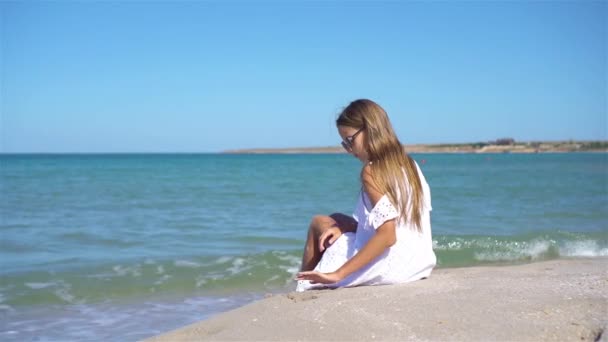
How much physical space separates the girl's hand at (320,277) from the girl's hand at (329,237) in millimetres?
253

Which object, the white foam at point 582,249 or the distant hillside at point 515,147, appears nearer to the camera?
the white foam at point 582,249

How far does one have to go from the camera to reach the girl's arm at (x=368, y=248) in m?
3.59

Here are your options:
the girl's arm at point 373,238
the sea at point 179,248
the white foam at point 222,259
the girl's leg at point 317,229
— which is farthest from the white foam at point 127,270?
the girl's arm at point 373,238

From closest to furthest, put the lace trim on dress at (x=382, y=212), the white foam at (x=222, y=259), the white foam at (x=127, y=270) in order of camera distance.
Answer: the lace trim on dress at (x=382, y=212) < the white foam at (x=127, y=270) < the white foam at (x=222, y=259)

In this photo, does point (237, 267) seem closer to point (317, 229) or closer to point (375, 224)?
point (317, 229)

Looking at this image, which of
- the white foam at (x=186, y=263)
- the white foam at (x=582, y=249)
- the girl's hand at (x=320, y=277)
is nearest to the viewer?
the girl's hand at (x=320, y=277)

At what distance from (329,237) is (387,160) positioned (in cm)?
69

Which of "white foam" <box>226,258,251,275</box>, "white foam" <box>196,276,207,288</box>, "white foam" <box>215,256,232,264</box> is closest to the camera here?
"white foam" <box>196,276,207,288</box>

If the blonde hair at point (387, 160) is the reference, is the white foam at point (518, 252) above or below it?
below

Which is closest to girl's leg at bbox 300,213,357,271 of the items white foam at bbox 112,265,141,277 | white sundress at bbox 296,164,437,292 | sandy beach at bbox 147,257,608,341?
white sundress at bbox 296,164,437,292

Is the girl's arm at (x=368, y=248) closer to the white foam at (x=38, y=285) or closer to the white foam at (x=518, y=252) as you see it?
the white foam at (x=38, y=285)

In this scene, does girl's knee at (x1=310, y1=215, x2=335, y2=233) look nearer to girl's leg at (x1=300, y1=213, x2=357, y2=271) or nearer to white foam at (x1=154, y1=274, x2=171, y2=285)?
girl's leg at (x1=300, y1=213, x2=357, y2=271)

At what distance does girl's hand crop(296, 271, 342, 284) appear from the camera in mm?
3752

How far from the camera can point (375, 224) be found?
359 centimetres
